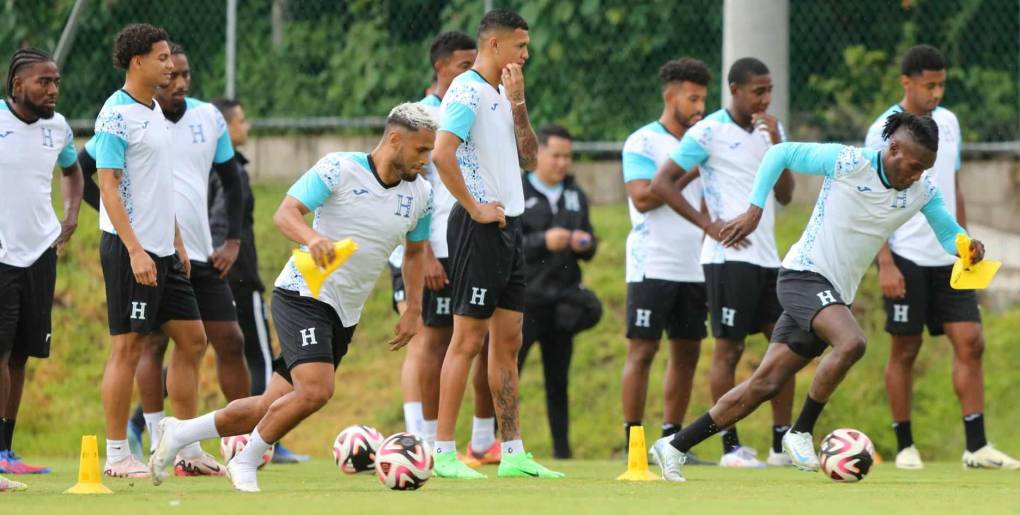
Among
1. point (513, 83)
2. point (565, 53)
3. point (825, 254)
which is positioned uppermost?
point (565, 53)

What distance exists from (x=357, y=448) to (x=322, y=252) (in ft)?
4.95

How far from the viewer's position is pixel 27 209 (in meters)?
10.0

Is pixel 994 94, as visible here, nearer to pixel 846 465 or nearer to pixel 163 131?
pixel 846 465

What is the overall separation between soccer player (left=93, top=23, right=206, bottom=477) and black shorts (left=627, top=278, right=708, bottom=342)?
10.5ft

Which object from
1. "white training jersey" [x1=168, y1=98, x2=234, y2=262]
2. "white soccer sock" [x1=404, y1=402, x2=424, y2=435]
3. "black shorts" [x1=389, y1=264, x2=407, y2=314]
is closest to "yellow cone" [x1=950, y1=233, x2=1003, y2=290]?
"white soccer sock" [x1=404, y1=402, x2=424, y2=435]

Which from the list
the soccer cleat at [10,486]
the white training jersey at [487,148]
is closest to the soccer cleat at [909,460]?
the white training jersey at [487,148]

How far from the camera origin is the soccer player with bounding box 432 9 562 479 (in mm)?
9562

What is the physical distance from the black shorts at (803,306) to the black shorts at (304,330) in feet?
7.92

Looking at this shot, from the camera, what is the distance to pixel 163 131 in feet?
32.9

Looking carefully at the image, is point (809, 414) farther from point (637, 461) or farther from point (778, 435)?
point (778, 435)

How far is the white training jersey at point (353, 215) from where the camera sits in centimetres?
859

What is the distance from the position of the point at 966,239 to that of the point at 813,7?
7.26 meters

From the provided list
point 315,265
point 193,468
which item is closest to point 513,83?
point 315,265

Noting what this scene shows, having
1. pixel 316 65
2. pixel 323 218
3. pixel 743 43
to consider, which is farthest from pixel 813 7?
pixel 323 218
